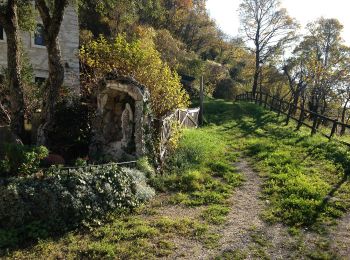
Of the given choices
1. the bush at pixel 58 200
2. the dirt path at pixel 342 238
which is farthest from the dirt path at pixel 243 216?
the bush at pixel 58 200

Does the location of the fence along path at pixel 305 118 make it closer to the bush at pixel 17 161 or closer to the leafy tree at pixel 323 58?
the leafy tree at pixel 323 58

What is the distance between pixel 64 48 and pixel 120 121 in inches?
466

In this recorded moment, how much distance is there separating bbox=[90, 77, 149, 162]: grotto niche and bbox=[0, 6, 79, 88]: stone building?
Answer: 981cm

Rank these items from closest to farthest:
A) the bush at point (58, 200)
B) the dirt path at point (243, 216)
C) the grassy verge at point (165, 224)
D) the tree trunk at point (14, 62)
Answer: the grassy verge at point (165, 224) < the dirt path at point (243, 216) < the bush at point (58, 200) < the tree trunk at point (14, 62)

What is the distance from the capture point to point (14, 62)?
11.9 meters

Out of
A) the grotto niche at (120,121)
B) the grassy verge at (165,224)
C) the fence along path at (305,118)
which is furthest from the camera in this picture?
the fence along path at (305,118)

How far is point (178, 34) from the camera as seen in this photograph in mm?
40250

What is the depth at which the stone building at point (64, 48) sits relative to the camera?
21484 millimetres

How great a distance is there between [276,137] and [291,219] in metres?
9.05

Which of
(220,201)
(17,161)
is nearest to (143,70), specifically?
(220,201)

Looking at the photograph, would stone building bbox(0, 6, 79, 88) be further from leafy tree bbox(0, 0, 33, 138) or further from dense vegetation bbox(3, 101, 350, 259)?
dense vegetation bbox(3, 101, 350, 259)

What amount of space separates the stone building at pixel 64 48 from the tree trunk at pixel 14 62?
9.04m

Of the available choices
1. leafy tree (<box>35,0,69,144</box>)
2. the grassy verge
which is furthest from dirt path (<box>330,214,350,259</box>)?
leafy tree (<box>35,0,69,144</box>)

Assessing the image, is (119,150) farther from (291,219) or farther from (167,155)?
(291,219)
